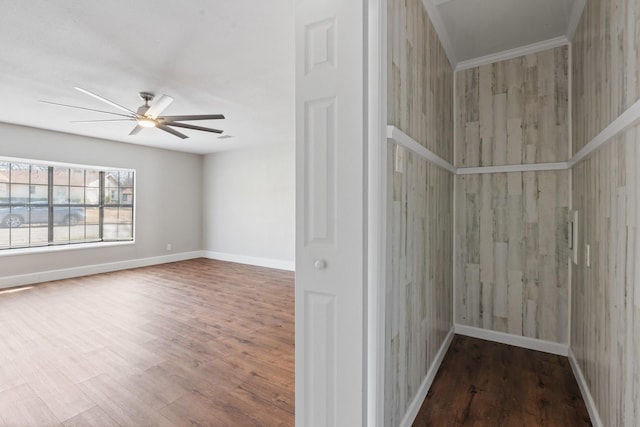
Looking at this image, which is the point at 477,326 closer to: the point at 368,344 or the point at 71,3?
the point at 368,344

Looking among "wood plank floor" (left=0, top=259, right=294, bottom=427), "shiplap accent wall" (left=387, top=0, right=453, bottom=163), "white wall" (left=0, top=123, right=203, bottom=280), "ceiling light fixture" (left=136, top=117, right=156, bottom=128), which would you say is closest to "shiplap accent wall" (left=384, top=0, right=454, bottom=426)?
"shiplap accent wall" (left=387, top=0, right=453, bottom=163)

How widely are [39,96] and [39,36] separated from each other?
5.33 ft

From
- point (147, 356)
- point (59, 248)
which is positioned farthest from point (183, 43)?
point (59, 248)

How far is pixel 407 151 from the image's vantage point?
1.68m

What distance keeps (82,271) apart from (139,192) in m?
1.78

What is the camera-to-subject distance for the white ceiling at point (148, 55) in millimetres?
2035

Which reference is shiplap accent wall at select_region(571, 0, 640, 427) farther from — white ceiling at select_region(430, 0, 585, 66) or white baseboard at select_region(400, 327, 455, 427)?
white baseboard at select_region(400, 327, 455, 427)

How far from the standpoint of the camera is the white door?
50.4 inches

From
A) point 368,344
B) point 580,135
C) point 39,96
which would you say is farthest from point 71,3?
point 580,135

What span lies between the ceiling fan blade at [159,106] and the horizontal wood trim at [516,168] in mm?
2983

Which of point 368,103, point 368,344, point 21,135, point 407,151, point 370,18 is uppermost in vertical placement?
point 21,135

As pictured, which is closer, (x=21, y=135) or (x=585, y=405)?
(x=585, y=405)

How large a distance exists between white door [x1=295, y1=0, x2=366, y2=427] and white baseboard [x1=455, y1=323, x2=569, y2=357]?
2.12 metres

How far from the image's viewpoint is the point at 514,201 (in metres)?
2.78
